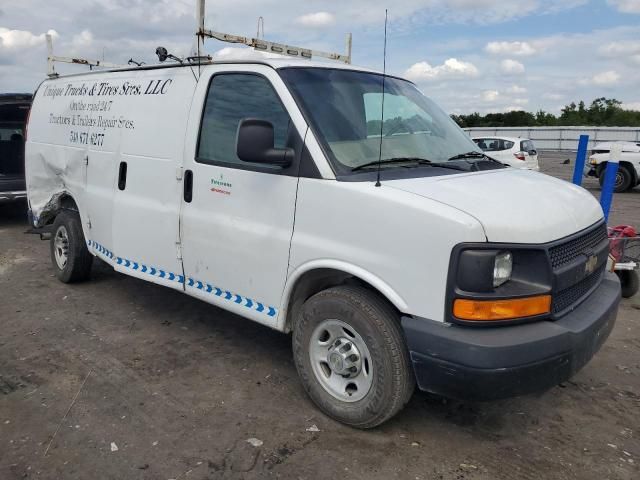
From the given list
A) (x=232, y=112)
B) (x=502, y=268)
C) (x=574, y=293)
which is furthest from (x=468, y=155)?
(x=232, y=112)

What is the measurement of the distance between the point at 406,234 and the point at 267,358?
75.5 inches

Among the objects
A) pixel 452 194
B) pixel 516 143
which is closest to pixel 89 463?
pixel 452 194

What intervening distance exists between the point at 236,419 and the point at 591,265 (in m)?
2.32

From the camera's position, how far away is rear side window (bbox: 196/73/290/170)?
355 cm

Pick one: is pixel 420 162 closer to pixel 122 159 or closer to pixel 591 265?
pixel 591 265

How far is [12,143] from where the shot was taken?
10180 mm

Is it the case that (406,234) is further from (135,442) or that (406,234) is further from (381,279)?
(135,442)

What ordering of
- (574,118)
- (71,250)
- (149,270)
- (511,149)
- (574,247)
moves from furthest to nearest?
(574,118) < (511,149) < (71,250) < (149,270) < (574,247)

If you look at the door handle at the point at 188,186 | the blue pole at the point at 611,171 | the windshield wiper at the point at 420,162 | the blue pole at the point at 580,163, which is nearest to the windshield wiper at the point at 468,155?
the windshield wiper at the point at 420,162

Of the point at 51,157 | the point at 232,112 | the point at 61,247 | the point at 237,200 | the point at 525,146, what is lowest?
the point at 61,247

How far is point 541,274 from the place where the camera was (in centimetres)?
280

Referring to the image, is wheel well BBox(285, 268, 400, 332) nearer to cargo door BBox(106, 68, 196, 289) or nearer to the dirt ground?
the dirt ground

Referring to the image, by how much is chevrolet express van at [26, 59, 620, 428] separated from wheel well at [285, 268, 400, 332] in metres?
0.01

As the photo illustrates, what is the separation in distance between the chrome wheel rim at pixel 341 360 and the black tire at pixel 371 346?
3cm
